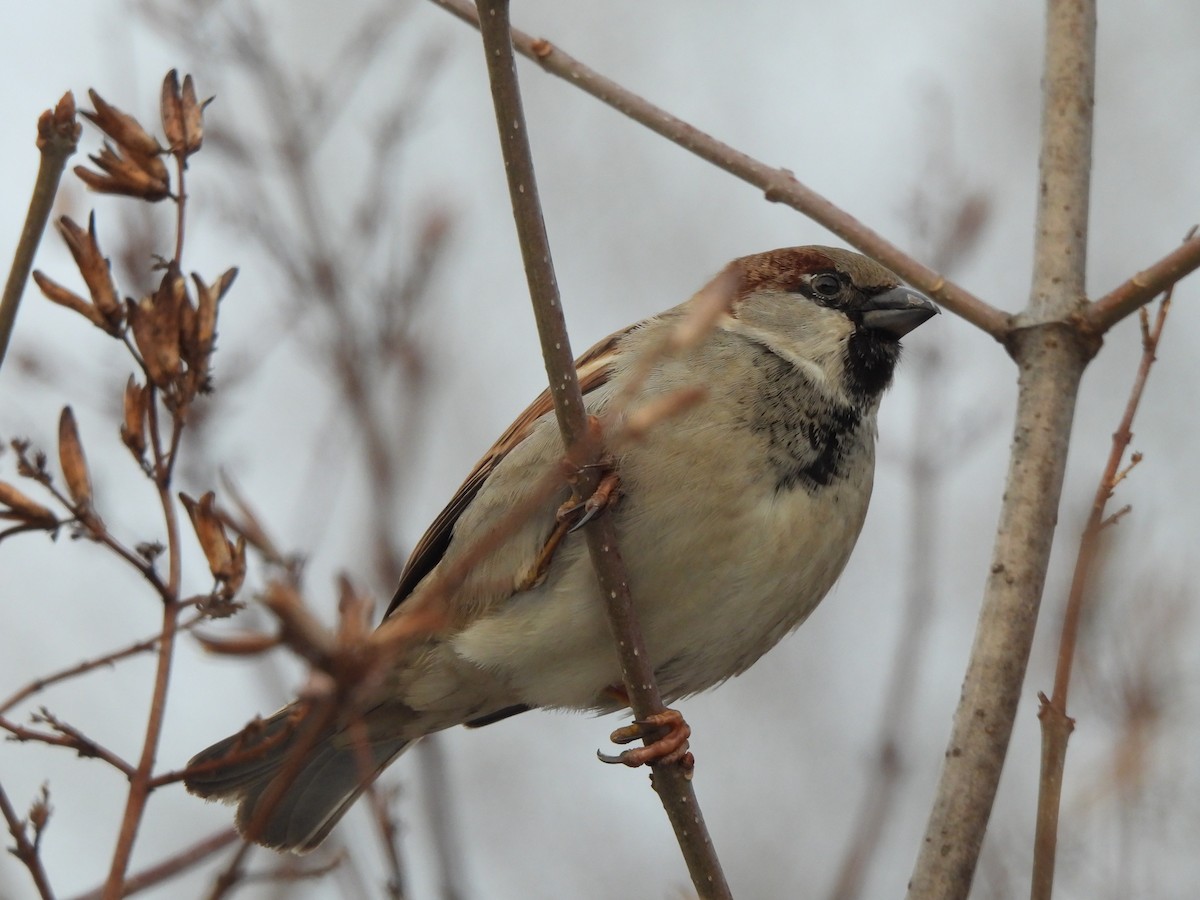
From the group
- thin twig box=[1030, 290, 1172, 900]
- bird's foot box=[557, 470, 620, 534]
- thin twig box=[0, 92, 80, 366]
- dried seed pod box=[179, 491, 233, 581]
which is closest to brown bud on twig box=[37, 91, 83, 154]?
thin twig box=[0, 92, 80, 366]

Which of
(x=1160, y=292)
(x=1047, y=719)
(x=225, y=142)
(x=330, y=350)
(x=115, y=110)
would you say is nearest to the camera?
(x=1047, y=719)

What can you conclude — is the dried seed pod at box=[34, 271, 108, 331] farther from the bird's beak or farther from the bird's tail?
the bird's beak

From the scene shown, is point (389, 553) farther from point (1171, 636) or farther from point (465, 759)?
A: point (465, 759)

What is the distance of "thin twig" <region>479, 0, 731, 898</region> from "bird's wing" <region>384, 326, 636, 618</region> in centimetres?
87

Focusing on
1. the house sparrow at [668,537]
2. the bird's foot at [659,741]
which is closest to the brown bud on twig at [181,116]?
the house sparrow at [668,537]

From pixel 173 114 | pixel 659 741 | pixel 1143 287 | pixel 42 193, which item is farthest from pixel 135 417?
pixel 1143 287

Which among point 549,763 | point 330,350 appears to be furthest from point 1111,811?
point 549,763

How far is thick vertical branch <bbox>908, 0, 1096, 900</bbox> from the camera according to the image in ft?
6.97

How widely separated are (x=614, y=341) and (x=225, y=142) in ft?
5.16

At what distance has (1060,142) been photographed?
8.47 ft

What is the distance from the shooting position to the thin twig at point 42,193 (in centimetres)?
141

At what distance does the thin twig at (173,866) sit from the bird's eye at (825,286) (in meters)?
2.20

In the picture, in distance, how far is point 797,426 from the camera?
10.2ft

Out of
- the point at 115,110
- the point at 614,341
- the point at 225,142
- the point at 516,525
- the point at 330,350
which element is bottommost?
the point at 516,525
